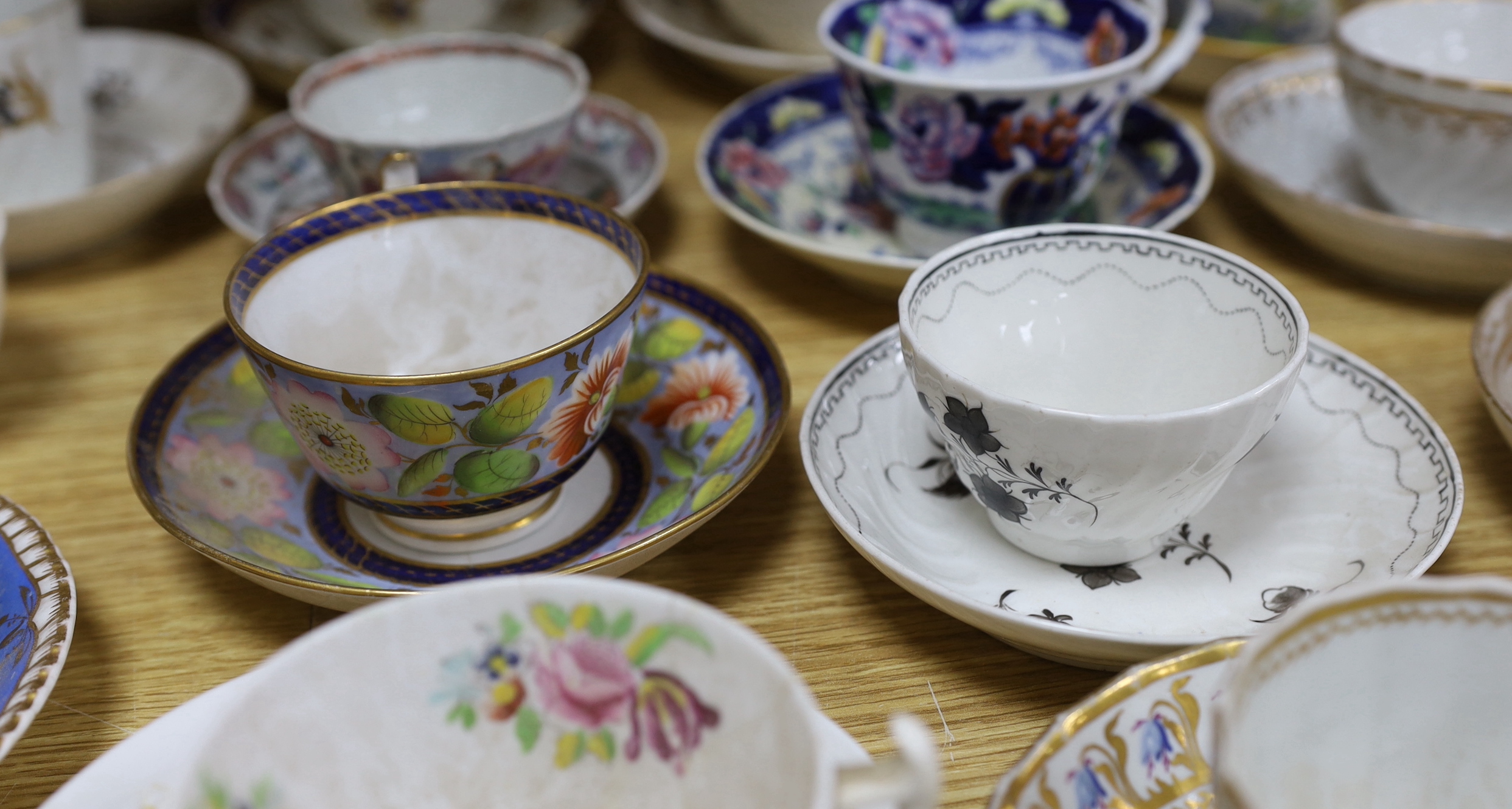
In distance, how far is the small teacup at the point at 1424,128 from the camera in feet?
2.26

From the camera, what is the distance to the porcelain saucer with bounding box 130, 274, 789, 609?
505mm

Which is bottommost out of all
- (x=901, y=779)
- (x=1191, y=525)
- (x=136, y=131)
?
(x=136, y=131)

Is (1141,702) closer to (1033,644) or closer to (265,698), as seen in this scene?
(1033,644)

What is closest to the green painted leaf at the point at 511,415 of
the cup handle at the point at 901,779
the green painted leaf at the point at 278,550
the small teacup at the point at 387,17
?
the green painted leaf at the point at 278,550

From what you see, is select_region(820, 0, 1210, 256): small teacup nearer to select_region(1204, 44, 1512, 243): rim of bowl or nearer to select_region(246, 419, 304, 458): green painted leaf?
select_region(1204, 44, 1512, 243): rim of bowl

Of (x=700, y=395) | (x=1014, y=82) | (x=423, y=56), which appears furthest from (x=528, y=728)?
(x=423, y=56)

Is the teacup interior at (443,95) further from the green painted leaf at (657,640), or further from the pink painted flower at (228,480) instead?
the green painted leaf at (657,640)

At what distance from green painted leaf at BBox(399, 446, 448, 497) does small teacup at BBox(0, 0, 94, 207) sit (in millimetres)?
462

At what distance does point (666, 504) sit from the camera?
22.0 inches

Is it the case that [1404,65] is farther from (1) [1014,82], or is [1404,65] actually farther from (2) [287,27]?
(2) [287,27]

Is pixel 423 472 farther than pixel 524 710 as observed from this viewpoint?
Yes

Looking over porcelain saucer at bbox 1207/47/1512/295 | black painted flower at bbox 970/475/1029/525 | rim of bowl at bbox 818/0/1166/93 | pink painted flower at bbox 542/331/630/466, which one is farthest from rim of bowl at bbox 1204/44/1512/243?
pink painted flower at bbox 542/331/630/466

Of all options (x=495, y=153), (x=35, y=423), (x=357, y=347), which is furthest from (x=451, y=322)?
(x=35, y=423)

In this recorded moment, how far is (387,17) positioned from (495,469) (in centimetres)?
72
